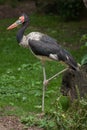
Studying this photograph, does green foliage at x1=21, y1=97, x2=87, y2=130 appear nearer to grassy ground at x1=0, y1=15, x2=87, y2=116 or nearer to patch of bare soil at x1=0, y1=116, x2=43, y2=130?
patch of bare soil at x1=0, y1=116, x2=43, y2=130

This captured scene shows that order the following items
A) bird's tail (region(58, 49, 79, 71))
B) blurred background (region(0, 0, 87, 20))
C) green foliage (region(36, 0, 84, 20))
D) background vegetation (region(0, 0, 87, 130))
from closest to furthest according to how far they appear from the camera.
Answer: background vegetation (region(0, 0, 87, 130)) → bird's tail (region(58, 49, 79, 71)) → green foliage (region(36, 0, 84, 20)) → blurred background (region(0, 0, 87, 20))

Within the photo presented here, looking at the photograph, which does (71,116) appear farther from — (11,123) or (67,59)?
(67,59)

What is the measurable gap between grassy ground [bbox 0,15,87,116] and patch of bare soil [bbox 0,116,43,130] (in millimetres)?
243

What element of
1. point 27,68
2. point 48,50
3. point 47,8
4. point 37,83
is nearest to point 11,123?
point 48,50

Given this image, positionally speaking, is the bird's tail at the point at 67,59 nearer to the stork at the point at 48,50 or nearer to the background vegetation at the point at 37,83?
the stork at the point at 48,50

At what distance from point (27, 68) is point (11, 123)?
3710 millimetres

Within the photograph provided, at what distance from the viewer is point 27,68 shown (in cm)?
1098

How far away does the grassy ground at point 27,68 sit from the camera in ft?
28.0

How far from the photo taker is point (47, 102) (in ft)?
28.1

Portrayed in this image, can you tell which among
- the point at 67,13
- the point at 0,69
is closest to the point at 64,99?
the point at 0,69

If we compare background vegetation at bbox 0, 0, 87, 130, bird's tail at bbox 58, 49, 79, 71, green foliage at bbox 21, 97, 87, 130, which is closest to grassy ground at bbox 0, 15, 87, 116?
background vegetation at bbox 0, 0, 87, 130

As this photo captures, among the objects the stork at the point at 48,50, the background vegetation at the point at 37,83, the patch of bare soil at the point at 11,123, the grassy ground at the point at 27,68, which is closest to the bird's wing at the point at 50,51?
the stork at the point at 48,50

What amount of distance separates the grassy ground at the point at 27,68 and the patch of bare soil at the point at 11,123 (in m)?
0.24

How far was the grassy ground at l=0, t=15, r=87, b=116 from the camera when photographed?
8.54 m
